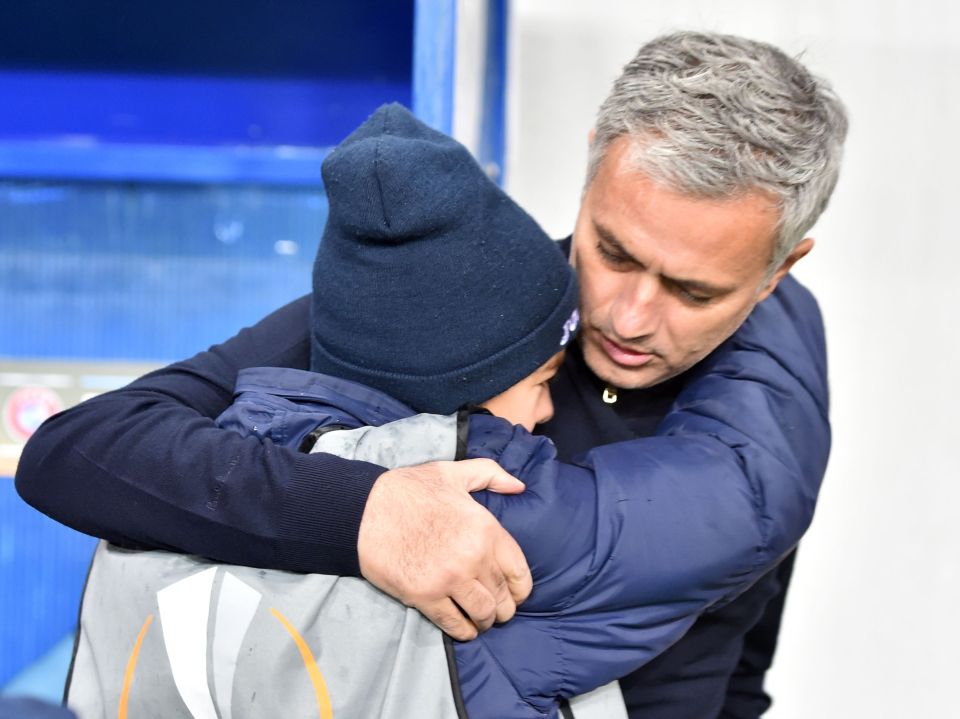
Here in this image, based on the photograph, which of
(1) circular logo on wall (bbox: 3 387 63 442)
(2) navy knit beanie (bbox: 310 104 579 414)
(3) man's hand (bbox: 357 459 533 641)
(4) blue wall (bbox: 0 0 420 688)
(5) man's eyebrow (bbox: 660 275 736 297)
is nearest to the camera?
(3) man's hand (bbox: 357 459 533 641)

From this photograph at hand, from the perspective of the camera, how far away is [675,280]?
996mm

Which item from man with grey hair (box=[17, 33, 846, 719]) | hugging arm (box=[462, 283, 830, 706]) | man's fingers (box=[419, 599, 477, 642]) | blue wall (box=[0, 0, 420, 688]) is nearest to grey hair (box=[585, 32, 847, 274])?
man with grey hair (box=[17, 33, 846, 719])

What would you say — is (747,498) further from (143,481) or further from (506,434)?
(143,481)

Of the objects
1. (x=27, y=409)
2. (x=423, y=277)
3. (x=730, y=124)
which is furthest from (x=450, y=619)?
(x=27, y=409)

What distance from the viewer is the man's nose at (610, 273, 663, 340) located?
1009 mm

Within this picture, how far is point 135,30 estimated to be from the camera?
1.73 meters

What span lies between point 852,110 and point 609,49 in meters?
0.55

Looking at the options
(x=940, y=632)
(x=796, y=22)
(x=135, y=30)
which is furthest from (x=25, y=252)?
(x=940, y=632)

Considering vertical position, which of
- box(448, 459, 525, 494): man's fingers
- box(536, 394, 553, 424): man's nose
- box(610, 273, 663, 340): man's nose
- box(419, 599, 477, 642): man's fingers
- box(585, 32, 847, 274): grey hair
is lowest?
box(419, 599, 477, 642): man's fingers

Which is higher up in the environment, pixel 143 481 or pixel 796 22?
pixel 796 22

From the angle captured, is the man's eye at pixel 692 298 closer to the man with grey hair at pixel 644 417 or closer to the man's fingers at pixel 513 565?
the man with grey hair at pixel 644 417

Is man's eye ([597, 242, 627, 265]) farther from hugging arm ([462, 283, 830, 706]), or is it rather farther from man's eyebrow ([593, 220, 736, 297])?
hugging arm ([462, 283, 830, 706])

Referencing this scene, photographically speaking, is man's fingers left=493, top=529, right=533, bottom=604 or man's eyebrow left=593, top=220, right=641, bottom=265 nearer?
man's fingers left=493, top=529, right=533, bottom=604

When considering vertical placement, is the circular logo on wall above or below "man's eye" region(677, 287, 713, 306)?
below
